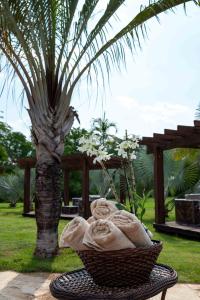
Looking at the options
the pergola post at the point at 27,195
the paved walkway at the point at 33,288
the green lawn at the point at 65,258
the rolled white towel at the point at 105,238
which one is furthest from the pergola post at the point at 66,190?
the rolled white towel at the point at 105,238

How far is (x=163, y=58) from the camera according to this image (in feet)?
19.9

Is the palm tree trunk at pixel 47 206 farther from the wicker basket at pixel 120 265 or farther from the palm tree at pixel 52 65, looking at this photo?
the wicker basket at pixel 120 265

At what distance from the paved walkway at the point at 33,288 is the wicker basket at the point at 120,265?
1.85m

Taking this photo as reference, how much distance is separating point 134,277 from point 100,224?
0.35 m

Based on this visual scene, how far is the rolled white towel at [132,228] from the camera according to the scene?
2.29 m

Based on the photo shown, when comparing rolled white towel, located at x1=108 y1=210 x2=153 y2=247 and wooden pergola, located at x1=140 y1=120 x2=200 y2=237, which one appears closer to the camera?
rolled white towel, located at x1=108 y1=210 x2=153 y2=247

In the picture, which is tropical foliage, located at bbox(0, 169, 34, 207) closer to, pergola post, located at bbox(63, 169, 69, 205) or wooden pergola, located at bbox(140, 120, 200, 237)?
pergola post, located at bbox(63, 169, 69, 205)

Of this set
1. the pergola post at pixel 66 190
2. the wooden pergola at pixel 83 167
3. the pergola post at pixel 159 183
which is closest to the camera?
the pergola post at pixel 159 183

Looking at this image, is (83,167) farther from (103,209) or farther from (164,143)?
(103,209)

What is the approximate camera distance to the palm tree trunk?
245 inches

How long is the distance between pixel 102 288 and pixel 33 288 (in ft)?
8.14

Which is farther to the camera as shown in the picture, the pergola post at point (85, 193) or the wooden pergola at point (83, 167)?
the wooden pergola at point (83, 167)

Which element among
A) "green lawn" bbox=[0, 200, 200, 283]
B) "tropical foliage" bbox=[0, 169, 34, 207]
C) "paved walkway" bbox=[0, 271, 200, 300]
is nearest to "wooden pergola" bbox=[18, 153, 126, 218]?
"green lawn" bbox=[0, 200, 200, 283]

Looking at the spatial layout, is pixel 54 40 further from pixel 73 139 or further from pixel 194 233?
pixel 73 139
